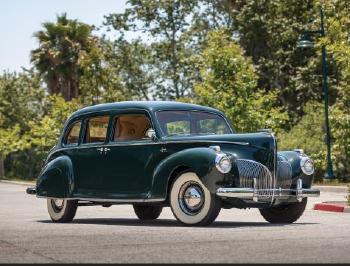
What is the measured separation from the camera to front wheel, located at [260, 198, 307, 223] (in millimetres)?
14719

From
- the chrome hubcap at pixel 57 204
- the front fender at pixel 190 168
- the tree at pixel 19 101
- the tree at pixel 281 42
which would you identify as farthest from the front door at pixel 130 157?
the tree at pixel 19 101

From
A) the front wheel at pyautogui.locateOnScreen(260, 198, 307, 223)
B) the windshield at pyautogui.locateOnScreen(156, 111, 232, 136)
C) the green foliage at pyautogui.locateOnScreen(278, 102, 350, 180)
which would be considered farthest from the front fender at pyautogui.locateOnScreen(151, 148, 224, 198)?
the green foliage at pyautogui.locateOnScreen(278, 102, 350, 180)

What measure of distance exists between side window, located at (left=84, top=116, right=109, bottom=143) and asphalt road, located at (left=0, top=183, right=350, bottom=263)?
1.45m

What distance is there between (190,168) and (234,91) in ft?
99.3

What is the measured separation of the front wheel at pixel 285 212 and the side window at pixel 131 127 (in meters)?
2.48

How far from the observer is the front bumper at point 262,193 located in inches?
515

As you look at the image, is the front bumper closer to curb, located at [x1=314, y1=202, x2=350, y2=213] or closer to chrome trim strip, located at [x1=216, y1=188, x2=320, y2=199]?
chrome trim strip, located at [x1=216, y1=188, x2=320, y2=199]

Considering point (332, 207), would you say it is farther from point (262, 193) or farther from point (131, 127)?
point (131, 127)

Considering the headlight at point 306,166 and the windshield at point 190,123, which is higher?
the windshield at point 190,123

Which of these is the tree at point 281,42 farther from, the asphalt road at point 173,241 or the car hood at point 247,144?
the car hood at point 247,144

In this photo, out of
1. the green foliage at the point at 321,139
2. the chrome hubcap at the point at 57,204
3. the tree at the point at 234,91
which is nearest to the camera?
the chrome hubcap at the point at 57,204

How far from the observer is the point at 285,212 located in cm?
1493

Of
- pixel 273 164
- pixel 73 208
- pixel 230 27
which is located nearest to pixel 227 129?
pixel 273 164

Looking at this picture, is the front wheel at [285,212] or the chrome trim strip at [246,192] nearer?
the chrome trim strip at [246,192]
